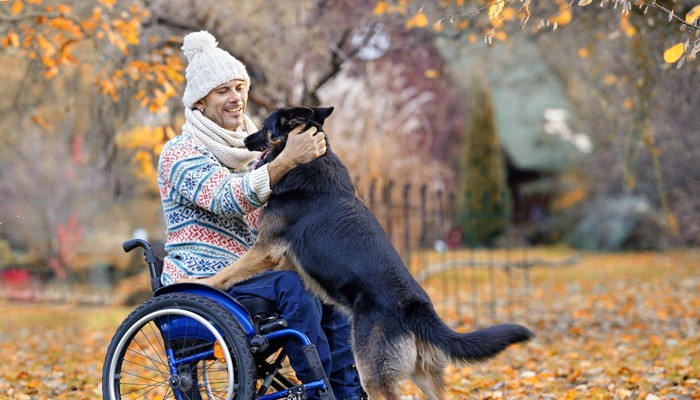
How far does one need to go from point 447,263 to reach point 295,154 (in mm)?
9822

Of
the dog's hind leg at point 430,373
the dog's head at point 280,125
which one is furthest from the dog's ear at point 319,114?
the dog's hind leg at point 430,373

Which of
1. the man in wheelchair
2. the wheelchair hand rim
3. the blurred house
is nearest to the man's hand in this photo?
the man in wheelchair

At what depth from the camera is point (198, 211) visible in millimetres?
3527

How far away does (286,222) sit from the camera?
330 centimetres

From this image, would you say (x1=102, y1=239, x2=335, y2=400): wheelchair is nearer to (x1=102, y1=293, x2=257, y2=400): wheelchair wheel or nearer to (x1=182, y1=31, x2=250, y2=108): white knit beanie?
(x1=102, y1=293, x2=257, y2=400): wheelchair wheel

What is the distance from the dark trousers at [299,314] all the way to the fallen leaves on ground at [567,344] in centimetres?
57

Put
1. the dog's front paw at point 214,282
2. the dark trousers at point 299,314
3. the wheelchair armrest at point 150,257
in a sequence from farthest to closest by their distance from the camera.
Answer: the wheelchair armrest at point 150,257, the dog's front paw at point 214,282, the dark trousers at point 299,314

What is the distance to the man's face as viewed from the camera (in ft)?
12.0

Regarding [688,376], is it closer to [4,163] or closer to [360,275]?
[360,275]

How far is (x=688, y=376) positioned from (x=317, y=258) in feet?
10.0

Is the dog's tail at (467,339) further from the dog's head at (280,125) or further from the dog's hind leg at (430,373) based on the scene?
the dog's head at (280,125)

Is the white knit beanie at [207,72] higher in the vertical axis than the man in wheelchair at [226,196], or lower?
higher

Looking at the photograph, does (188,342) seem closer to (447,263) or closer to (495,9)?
(495,9)

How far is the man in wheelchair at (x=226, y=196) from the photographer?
10.5ft
